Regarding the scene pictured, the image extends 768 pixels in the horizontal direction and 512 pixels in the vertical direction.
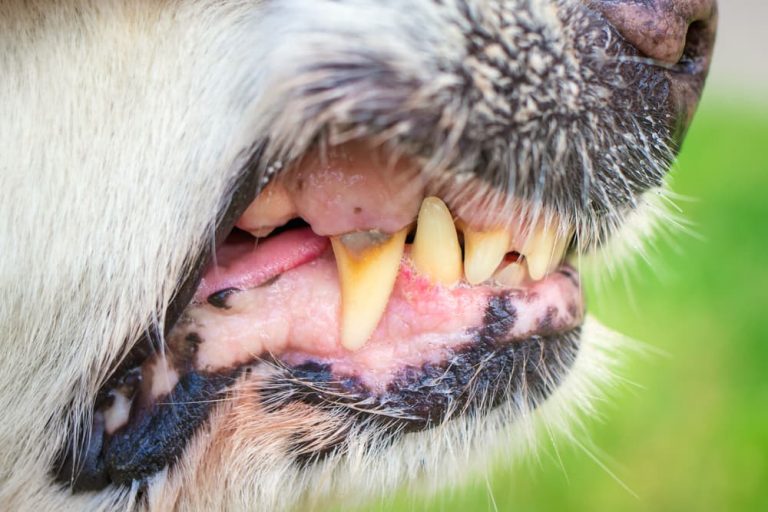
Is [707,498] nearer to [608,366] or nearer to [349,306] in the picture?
[608,366]

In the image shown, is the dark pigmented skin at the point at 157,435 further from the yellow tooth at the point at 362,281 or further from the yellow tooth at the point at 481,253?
the yellow tooth at the point at 481,253

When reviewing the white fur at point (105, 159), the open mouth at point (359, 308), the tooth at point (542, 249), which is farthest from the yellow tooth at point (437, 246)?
the white fur at point (105, 159)

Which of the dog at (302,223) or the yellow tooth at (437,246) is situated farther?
the yellow tooth at (437,246)

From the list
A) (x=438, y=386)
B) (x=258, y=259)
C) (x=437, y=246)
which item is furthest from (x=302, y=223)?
(x=438, y=386)

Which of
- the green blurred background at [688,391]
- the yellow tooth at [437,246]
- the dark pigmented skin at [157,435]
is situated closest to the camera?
the dark pigmented skin at [157,435]

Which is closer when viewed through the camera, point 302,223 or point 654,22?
point 654,22

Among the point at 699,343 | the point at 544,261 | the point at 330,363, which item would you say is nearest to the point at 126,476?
the point at 330,363

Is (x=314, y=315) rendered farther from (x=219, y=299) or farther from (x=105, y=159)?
(x=105, y=159)

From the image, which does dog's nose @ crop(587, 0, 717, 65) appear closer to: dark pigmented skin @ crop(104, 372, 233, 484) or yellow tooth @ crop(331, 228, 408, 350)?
yellow tooth @ crop(331, 228, 408, 350)
